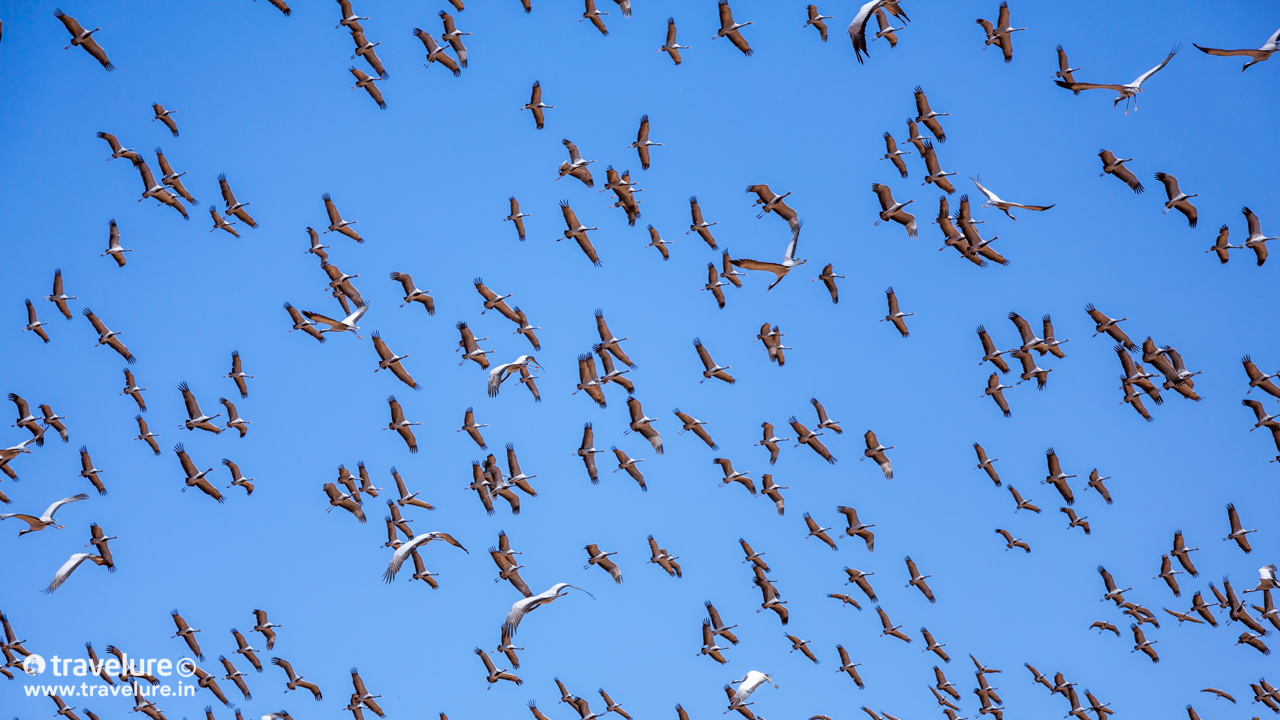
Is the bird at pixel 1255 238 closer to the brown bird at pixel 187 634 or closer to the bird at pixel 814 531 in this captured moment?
the bird at pixel 814 531

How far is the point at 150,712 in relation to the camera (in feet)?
139

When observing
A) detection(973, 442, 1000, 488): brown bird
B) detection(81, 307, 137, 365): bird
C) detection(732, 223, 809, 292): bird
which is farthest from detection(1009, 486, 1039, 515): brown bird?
detection(81, 307, 137, 365): bird

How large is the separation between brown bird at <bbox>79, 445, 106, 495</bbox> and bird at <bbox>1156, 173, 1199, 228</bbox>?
35.4m

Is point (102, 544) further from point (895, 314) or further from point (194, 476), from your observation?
point (895, 314)

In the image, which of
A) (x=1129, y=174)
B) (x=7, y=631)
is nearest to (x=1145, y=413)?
(x=1129, y=174)

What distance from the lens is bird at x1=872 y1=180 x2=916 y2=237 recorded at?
31219mm

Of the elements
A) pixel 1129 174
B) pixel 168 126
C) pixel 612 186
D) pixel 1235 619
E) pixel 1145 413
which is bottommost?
pixel 1235 619

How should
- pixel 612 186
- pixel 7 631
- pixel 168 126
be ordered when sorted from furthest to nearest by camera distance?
pixel 7 631
pixel 168 126
pixel 612 186

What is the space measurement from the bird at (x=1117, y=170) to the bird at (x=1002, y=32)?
416 cm

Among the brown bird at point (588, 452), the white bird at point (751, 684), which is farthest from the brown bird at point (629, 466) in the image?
the white bird at point (751, 684)

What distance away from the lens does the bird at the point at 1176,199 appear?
104 ft

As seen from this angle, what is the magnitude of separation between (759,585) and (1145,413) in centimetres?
1394

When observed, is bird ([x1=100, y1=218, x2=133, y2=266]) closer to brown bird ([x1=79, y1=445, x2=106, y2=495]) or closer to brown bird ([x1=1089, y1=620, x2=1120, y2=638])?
brown bird ([x1=79, y1=445, x2=106, y2=495])

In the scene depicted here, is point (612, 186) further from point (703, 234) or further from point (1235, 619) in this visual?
point (1235, 619)
